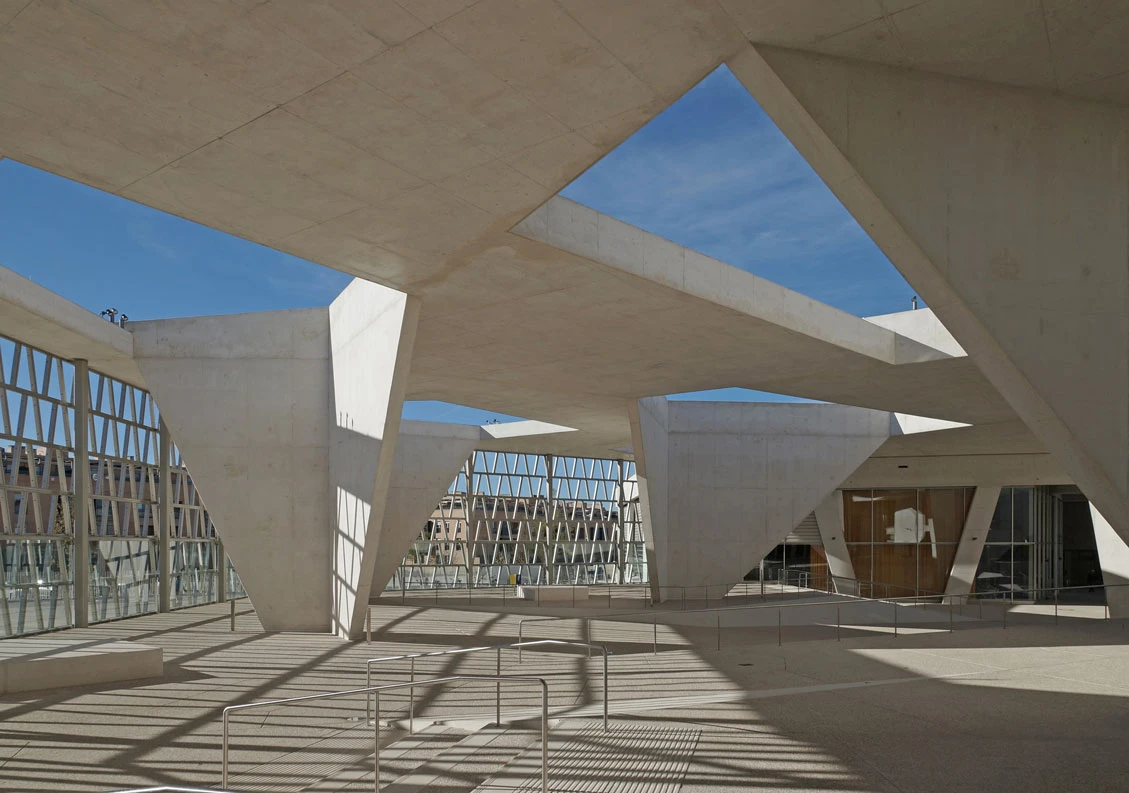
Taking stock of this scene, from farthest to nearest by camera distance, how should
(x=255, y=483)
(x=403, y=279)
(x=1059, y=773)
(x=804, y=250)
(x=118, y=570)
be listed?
(x=804, y=250) → (x=118, y=570) → (x=255, y=483) → (x=403, y=279) → (x=1059, y=773)

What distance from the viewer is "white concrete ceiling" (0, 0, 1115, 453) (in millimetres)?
8555

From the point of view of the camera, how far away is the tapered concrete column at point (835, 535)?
1893 inches

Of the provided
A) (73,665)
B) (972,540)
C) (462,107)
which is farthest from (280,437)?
(972,540)

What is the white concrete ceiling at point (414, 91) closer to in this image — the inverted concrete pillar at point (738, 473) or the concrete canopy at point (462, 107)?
the concrete canopy at point (462, 107)

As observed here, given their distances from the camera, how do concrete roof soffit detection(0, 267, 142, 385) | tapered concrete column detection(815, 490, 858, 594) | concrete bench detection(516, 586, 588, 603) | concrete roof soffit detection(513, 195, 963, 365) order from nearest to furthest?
concrete roof soffit detection(513, 195, 963, 365)
concrete roof soffit detection(0, 267, 142, 385)
concrete bench detection(516, 586, 588, 603)
tapered concrete column detection(815, 490, 858, 594)

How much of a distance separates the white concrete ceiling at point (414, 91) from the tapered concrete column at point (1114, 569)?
2038 centimetres

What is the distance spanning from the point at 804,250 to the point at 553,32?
9105 cm

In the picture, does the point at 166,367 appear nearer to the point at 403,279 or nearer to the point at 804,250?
the point at 403,279

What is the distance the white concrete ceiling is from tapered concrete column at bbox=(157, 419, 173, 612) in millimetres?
19149

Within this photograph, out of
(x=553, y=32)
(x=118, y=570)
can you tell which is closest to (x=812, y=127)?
(x=553, y=32)

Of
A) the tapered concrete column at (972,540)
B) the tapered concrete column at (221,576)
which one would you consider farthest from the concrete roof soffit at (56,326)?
the tapered concrete column at (972,540)

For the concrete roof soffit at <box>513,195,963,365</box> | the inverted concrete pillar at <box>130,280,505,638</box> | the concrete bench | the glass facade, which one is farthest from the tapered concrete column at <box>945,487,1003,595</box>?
the inverted concrete pillar at <box>130,280,505,638</box>

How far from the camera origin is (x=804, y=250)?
95.5 m

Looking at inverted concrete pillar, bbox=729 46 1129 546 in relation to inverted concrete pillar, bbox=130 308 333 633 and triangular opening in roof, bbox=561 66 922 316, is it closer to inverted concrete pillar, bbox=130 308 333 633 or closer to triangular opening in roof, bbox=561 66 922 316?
triangular opening in roof, bbox=561 66 922 316
